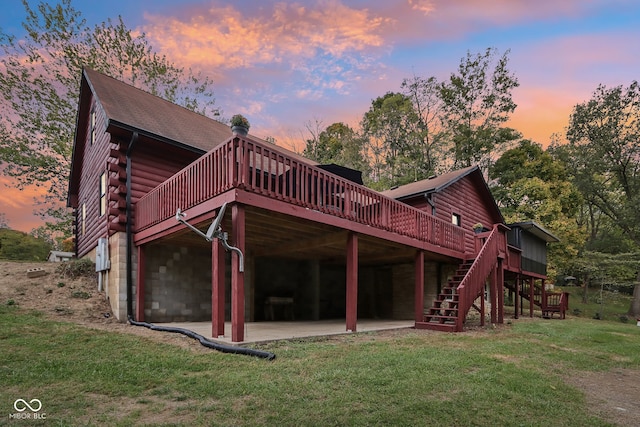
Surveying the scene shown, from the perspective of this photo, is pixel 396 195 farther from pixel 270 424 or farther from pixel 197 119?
pixel 270 424

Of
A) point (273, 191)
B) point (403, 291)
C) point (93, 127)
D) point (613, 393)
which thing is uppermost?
point (93, 127)

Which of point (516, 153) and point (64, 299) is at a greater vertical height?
point (516, 153)

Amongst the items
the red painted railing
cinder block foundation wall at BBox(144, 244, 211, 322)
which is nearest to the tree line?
the red painted railing

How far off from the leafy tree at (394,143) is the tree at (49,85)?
65.5 feet

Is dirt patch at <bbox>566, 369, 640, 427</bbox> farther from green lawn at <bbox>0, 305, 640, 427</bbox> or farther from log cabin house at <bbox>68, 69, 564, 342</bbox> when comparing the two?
log cabin house at <bbox>68, 69, 564, 342</bbox>

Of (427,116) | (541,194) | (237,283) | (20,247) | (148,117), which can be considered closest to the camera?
(237,283)

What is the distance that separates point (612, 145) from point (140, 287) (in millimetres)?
29693

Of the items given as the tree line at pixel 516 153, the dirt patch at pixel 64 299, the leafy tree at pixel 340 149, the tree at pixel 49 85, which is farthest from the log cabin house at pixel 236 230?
the leafy tree at pixel 340 149

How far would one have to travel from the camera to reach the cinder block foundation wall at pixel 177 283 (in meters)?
9.80

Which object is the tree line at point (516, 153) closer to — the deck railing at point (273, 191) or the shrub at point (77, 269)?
the deck railing at point (273, 191)

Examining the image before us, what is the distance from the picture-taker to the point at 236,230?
636 cm

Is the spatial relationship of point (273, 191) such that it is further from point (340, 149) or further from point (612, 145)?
point (340, 149)

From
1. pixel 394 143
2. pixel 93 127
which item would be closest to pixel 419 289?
pixel 93 127
